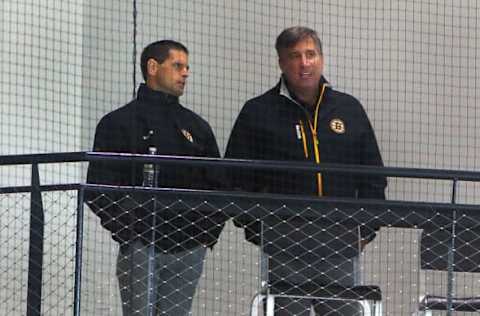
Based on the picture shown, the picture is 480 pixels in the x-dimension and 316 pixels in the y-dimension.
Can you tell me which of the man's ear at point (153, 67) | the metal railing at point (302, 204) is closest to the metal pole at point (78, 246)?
the metal railing at point (302, 204)

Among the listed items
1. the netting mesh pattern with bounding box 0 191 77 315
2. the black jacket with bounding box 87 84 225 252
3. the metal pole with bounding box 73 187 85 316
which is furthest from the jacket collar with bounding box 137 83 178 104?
the netting mesh pattern with bounding box 0 191 77 315

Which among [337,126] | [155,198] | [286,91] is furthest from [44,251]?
[337,126]

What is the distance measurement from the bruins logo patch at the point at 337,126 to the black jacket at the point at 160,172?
0.47 meters

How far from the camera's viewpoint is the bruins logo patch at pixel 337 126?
4.75 metres

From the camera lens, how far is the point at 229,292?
556cm

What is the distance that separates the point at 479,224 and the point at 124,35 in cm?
222

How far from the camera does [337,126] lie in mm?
4750

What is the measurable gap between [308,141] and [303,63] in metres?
0.29

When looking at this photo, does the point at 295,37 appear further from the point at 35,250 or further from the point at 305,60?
the point at 35,250

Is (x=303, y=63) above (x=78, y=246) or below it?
above

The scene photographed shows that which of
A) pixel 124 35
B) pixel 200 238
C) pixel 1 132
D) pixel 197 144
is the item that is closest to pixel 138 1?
pixel 124 35

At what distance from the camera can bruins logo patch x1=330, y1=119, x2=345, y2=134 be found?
4.75 meters

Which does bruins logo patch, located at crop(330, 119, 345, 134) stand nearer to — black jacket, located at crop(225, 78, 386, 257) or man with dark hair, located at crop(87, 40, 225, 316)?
black jacket, located at crop(225, 78, 386, 257)

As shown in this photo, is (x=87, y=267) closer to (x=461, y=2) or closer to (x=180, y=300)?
(x=180, y=300)
